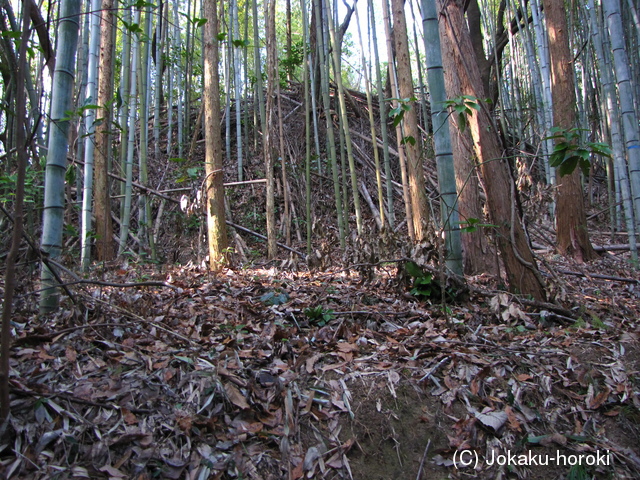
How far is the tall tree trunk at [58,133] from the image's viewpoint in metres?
1.95

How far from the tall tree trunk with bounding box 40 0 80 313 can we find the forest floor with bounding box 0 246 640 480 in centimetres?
28

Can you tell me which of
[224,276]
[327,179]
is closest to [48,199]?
[224,276]

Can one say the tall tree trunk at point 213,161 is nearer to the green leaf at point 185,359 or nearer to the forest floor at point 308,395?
the forest floor at point 308,395

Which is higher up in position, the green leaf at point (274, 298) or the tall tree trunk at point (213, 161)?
the tall tree trunk at point (213, 161)

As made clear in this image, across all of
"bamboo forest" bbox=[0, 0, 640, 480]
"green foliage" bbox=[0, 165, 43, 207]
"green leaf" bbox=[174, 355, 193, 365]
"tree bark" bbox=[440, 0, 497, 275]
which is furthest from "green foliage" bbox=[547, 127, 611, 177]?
"green foliage" bbox=[0, 165, 43, 207]

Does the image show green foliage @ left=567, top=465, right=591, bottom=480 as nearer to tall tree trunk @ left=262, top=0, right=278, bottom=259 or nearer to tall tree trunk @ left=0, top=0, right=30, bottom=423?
tall tree trunk @ left=0, top=0, right=30, bottom=423

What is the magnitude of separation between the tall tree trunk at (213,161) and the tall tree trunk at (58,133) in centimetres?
238

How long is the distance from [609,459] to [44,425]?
81.7 inches

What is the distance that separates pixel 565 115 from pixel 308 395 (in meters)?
5.06

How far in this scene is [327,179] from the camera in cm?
869

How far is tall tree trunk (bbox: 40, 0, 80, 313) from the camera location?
1954 millimetres

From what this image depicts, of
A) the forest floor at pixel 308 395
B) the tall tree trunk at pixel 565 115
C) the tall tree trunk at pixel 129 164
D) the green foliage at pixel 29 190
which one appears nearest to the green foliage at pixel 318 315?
the forest floor at pixel 308 395

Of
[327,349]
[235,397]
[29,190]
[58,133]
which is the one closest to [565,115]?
[327,349]

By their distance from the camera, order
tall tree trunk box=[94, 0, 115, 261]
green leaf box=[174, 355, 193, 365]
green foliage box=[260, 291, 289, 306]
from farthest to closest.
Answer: tall tree trunk box=[94, 0, 115, 261], green foliage box=[260, 291, 289, 306], green leaf box=[174, 355, 193, 365]
